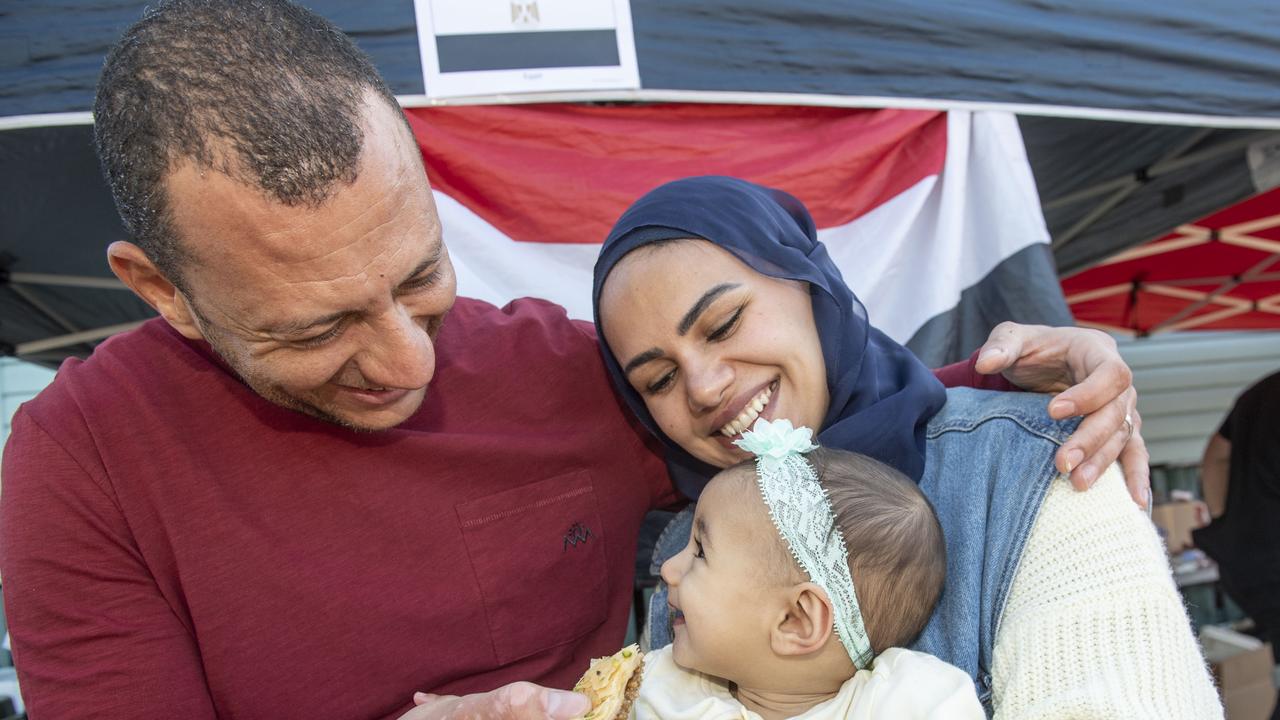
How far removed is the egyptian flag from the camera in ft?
9.07

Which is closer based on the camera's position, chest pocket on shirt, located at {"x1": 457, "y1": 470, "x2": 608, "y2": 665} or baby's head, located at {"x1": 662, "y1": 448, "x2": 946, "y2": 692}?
baby's head, located at {"x1": 662, "y1": 448, "x2": 946, "y2": 692}

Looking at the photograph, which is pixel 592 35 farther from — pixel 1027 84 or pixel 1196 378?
pixel 1196 378

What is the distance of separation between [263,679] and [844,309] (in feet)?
4.29

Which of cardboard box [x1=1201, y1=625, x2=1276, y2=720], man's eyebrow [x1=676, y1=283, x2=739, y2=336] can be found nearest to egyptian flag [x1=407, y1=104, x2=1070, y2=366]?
man's eyebrow [x1=676, y1=283, x2=739, y2=336]

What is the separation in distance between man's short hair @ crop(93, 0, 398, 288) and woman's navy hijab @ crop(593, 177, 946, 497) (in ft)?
2.21

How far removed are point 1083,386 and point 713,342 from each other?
67 centimetres

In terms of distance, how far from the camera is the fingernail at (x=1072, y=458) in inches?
59.7

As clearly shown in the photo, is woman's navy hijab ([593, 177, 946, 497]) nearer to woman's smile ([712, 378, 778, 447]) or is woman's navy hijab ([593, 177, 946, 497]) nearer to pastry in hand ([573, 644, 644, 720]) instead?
woman's smile ([712, 378, 778, 447])

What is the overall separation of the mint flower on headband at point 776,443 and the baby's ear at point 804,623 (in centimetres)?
23

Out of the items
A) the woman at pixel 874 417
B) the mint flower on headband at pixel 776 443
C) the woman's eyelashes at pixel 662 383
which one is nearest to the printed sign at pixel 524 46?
the woman at pixel 874 417

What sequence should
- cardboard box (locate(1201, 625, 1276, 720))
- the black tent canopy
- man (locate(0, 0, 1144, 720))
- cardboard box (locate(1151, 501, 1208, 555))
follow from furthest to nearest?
cardboard box (locate(1151, 501, 1208, 555)) < cardboard box (locate(1201, 625, 1276, 720)) < the black tent canopy < man (locate(0, 0, 1144, 720))

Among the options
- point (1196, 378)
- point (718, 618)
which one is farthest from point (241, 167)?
point (1196, 378)

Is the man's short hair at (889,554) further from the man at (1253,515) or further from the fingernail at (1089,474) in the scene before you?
the man at (1253,515)

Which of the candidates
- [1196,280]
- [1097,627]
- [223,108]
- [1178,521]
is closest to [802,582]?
[1097,627]
